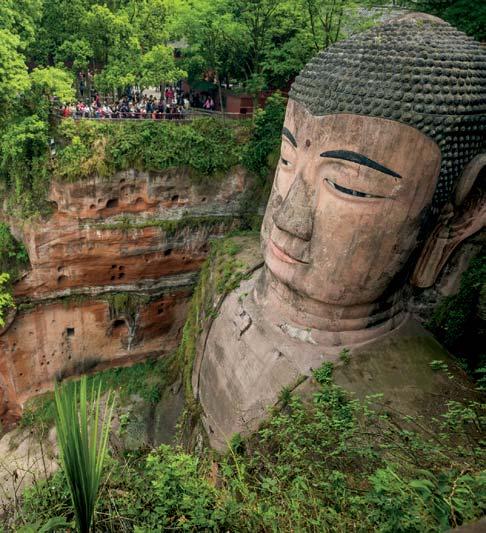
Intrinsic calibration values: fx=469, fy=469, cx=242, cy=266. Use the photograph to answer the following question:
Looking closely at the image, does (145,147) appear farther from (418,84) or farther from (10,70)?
(418,84)

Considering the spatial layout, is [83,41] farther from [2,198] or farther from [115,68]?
[2,198]

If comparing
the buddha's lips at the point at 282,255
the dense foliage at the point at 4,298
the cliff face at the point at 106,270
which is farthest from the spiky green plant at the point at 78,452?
the cliff face at the point at 106,270

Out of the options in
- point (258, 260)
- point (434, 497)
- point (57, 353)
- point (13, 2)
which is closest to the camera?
point (434, 497)

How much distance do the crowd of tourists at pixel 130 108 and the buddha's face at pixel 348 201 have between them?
28.7ft

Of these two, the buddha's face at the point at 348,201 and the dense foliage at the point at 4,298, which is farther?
the dense foliage at the point at 4,298

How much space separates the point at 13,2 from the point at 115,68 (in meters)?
2.77

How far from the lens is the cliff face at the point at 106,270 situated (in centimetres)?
1277

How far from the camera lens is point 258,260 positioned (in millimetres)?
8820

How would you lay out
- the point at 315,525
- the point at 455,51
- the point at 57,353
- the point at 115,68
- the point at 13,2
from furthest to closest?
1. the point at 57,353
2. the point at 115,68
3. the point at 13,2
4. the point at 455,51
5. the point at 315,525

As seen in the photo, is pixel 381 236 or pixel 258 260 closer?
pixel 381 236

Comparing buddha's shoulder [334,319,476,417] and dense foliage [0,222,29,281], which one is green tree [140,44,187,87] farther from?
buddha's shoulder [334,319,476,417]

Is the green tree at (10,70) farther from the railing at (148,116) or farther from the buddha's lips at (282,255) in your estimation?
the buddha's lips at (282,255)

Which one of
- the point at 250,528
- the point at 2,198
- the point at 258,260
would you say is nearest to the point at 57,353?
the point at 2,198

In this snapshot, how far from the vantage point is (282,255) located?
254 inches
